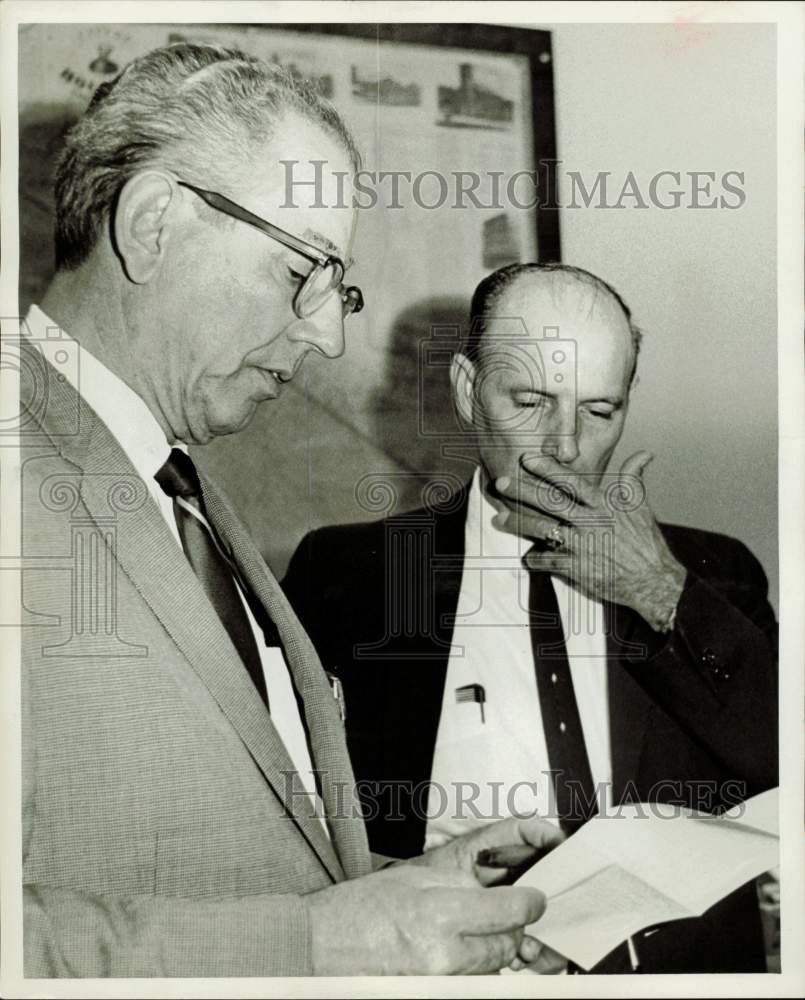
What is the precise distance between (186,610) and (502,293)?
953 mm

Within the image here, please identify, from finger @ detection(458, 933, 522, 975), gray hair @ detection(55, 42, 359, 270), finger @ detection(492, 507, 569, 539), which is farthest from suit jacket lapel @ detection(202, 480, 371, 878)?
gray hair @ detection(55, 42, 359, 270)

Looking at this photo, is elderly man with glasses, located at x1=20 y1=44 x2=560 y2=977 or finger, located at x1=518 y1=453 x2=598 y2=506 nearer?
elderly man with glasses, located at x1=20 y1=44 x2=560 y2=977

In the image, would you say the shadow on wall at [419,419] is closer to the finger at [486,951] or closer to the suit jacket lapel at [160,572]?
the suit jacket lapel at [160,572]

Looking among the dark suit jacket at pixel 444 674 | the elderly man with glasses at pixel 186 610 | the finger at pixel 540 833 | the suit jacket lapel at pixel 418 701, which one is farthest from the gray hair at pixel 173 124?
the finger at pixel 540 833

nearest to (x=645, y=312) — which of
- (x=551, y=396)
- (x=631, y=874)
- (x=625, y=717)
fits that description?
(x=551, y=396)

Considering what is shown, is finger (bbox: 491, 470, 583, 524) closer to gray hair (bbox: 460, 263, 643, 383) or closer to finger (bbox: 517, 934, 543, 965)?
gray hair (bbox: 460, 263, 643, 383)

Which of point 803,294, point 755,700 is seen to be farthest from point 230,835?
point 803,294

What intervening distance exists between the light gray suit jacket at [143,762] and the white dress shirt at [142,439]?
23 mm

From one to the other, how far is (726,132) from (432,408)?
90 cm

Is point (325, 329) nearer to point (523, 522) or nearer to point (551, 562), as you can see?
point (523, 522)

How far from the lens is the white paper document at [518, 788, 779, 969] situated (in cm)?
258

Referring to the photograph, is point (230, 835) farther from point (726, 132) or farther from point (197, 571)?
point (726, 132)

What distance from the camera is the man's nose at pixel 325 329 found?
2639 millimetres

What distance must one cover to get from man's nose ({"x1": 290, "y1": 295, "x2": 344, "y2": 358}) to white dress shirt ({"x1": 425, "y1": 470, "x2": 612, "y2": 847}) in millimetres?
421
